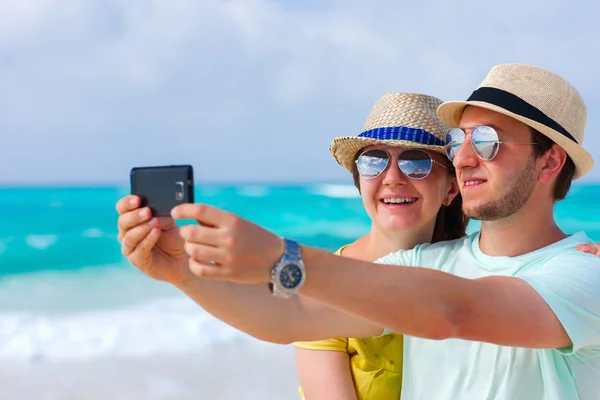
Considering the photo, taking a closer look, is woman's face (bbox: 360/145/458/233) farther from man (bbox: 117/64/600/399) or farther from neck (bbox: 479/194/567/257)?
neck (bbox: 479/194/567/257)

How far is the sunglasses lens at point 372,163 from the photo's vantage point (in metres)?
3.80

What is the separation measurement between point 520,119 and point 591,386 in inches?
41.0

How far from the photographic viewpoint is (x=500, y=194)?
298 centimetres

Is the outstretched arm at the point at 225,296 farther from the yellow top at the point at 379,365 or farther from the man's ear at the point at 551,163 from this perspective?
the man's ear at the point at 551,163

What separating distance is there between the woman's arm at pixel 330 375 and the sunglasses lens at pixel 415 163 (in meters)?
0.96

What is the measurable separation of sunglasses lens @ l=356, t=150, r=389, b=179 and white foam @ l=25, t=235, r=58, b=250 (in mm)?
20764

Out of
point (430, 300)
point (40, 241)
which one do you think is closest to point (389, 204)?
point (430, 300)

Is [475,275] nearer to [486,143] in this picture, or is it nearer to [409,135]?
[486,143]

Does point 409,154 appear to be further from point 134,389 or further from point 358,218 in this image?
point 358,218

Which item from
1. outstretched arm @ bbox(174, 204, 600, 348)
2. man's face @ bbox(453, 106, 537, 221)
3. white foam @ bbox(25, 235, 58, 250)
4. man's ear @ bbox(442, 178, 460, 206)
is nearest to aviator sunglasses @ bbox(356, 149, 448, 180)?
man's ear @ bbox(442, 178, 460, 206)

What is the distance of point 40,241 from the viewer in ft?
79.8

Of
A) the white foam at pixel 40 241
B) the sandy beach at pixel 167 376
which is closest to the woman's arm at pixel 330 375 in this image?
the sandy beach at pixel 167 376

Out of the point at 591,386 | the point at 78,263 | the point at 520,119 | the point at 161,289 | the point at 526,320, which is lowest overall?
the point at 78,263

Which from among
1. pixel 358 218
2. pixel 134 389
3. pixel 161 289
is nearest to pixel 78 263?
pixel 161 289
